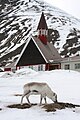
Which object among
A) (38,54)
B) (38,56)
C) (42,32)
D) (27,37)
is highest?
(42,32)

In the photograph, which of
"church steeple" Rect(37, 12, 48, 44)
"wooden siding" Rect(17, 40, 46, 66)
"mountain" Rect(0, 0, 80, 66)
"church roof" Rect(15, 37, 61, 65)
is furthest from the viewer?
"mountain" Rect(0, 0, 80, 66)

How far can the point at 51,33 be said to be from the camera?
568 ft

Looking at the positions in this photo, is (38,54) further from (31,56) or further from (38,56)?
(31,56)

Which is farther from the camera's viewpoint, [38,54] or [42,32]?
[42,32]

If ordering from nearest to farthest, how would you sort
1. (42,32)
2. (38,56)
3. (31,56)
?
(38,56) → (31,56) → (42,32)

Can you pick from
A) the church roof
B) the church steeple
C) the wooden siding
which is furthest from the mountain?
the church roof

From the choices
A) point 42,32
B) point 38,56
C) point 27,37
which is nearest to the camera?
Result: point 38,56

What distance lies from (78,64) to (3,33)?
13224 centimetres

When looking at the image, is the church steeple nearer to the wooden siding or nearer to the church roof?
the church roof

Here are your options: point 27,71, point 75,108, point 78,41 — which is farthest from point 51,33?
point 75,108

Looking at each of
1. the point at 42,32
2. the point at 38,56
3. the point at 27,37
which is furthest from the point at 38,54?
the point at 27,37

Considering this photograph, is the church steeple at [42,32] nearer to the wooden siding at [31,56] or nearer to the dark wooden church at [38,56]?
the dark wooden church at [38,56]

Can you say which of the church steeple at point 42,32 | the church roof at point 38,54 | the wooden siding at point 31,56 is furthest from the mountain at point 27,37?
the church roof at point 38,54

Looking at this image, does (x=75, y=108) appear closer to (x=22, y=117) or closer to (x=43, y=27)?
(x=22, y=117)
